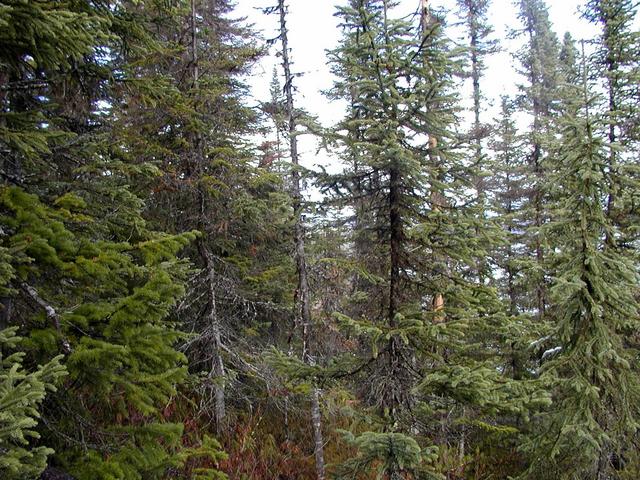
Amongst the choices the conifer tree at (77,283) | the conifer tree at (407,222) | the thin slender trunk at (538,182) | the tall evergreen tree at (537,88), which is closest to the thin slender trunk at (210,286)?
the conifer tree at (407,222)

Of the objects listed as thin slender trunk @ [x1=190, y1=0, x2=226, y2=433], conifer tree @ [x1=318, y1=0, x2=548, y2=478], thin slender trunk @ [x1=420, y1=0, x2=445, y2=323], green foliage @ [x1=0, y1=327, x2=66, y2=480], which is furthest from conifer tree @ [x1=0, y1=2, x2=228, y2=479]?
thin slender trunk @ [x1=190, y1=0, x2=226, y2=433]

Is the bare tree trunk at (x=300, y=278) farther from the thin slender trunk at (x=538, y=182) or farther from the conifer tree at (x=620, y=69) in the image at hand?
the conifer tree at (x=620, y=69)

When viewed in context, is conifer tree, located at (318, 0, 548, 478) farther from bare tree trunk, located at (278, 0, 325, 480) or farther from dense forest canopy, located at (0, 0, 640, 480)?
bare tree trunk, located at (278, 0, 325, 480)

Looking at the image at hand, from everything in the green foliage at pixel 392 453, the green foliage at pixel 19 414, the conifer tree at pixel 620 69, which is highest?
the conifer tree at pixel 620 69

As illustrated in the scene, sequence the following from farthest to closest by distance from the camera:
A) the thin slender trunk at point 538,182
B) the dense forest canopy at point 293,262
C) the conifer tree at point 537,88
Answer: the conifer tree at point 537,88, the thin slender trunk at point 538,182, the dense forest canopy at point 293,262

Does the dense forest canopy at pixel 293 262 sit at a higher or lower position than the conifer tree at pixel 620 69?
lower

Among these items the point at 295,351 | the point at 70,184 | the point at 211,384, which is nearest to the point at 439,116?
the point at 70,184

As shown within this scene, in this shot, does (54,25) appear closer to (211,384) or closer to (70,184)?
(70,184)

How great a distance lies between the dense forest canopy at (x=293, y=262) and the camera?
13.1 ft

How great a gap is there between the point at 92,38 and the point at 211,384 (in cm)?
754

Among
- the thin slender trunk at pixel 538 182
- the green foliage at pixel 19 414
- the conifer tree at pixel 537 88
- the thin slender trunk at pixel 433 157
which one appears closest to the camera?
the green foliage at pixel 19 414

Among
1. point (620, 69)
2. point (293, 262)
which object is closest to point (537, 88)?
point (620, 69)

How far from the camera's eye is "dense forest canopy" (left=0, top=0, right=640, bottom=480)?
3982 millimetres

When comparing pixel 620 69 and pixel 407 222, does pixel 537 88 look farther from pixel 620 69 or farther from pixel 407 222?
A: pixel 407 222
